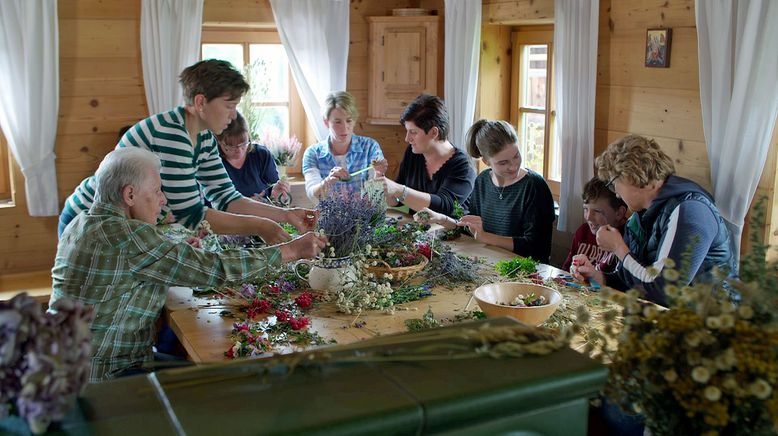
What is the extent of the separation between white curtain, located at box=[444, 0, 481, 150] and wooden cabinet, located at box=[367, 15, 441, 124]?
Result: 0.74 feet

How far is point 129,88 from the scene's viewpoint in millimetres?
5129

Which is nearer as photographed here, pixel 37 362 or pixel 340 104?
pixel 37 362

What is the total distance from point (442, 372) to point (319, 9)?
471cm

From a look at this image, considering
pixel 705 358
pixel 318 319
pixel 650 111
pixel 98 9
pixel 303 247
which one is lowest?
pixel 318 319

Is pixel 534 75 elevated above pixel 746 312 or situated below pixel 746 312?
above

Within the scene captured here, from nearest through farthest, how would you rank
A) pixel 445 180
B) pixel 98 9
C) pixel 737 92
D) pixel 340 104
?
pixel 737 92 < pixel 445 180 < pixel 340 104 < pixel 98 9

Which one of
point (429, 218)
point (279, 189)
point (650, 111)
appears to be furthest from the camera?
point (279, 189)

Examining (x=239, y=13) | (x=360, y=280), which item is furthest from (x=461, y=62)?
(x=360, y=280)

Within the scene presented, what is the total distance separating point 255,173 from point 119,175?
7.31ft

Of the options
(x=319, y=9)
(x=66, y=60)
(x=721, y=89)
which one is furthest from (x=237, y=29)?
(x=721, y=89)

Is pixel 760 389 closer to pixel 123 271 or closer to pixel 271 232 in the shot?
pixel 123 271

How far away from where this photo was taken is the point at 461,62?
5.38m

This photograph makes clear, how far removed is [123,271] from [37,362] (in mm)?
1587

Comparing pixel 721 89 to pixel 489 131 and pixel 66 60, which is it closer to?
pixel 489 131
